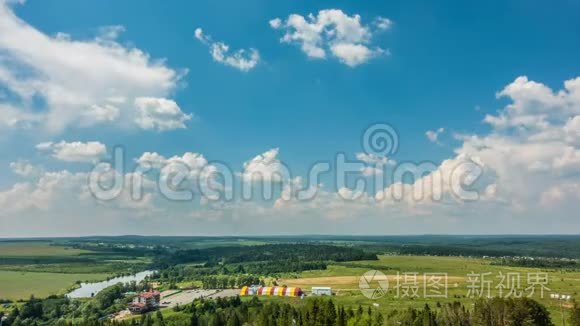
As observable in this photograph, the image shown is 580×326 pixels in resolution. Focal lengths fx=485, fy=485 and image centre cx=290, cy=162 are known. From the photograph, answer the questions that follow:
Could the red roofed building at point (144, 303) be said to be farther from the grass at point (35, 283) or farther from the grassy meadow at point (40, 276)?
the grass at point (35, 283)

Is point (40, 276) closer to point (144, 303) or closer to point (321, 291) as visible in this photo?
point (144, 303)

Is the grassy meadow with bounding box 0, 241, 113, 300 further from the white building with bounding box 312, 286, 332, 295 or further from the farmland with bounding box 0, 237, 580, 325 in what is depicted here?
the white building with bounding box 312, 286, 332, 295

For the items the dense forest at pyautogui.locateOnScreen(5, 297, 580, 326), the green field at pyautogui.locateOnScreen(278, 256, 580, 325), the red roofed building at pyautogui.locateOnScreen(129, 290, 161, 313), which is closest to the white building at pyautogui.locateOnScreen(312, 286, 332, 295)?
the green field at pyautogui.locateOnScreen(278, 256, 580, 325)

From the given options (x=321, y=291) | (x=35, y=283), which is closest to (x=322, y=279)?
(x=321, y=291)

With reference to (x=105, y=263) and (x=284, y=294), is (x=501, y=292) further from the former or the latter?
(x=105, y=263)

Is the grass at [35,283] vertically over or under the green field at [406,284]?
under

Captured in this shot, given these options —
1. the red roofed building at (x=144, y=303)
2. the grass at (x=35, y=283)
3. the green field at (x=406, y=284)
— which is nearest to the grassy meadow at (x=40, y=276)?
the grass at (x=35, y=283)
